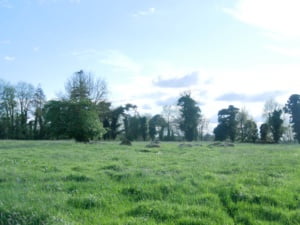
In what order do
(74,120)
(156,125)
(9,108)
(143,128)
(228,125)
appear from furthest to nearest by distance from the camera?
(156,125), (143,128), (228,125), (9,108), (74,120)

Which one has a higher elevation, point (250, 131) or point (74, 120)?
point (74, 120)

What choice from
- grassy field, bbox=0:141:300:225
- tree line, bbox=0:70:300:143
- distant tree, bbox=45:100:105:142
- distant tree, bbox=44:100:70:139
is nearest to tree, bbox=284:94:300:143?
tree line, bbox=0:70:300:143

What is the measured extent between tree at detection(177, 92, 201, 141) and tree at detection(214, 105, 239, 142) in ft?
21.8

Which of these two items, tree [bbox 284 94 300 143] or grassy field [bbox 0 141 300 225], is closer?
grassy field [bbox 0 141 300 225]

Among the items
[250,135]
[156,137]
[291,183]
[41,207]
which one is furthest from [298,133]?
[41,207]

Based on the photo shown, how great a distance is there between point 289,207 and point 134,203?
160 inches

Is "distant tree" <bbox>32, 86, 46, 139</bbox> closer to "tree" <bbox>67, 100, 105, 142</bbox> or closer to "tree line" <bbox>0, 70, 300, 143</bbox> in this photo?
"tree line" <bbox>0, 70, 300, 143</bbox>

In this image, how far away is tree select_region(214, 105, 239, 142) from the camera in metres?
95.1

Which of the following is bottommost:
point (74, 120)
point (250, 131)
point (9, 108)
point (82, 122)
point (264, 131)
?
point (264, 131)

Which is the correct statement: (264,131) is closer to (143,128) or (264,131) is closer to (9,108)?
(143,128)

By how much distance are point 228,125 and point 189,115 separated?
1108 cm

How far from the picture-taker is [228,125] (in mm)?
95375

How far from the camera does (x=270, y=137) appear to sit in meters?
90.9

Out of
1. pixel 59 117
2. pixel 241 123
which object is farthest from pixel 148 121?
pixel 59 117
